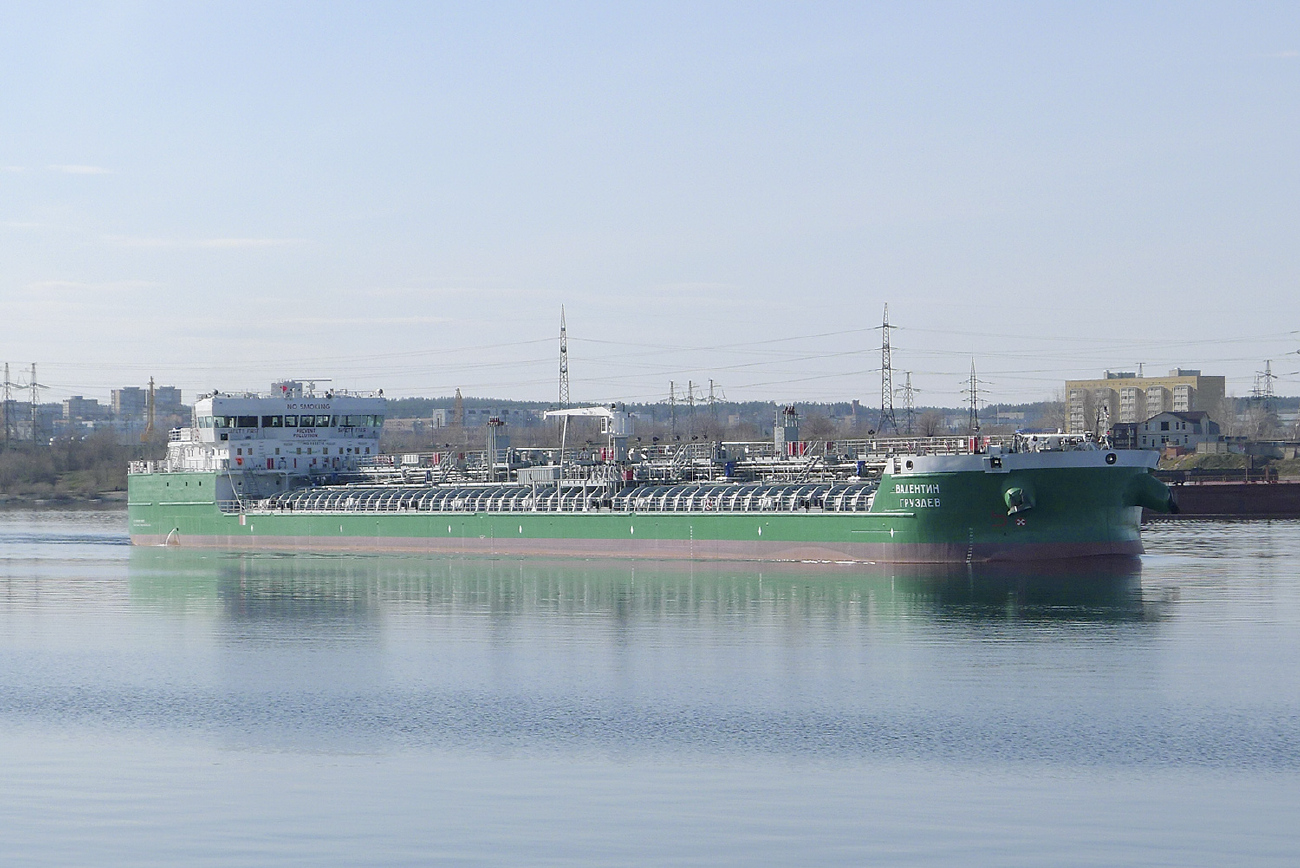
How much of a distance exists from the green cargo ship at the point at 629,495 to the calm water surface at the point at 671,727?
13.1ft

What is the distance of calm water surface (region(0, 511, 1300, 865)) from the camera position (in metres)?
19.0

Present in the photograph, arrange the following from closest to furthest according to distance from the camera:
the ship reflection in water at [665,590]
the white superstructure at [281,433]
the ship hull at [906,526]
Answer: the ship reflection in water at [665,590] < the ship hull at [906,526] < the white superstructure at [281,433]

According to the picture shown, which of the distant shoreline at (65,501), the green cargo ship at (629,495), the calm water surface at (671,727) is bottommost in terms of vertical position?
the calm water surface at (671,727)

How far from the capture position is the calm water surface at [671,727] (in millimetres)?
18953

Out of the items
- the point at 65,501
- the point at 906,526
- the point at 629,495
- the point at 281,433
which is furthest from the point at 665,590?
the point at 65,501

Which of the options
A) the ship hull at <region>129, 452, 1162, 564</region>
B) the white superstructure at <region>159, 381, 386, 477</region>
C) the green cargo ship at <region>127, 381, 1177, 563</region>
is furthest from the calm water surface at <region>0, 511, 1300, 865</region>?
the white superstructure at <region>159, 381, 386, 477</region>

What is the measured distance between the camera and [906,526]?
52.0 meters

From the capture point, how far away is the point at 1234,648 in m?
33.3

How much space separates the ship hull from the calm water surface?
3.53 metres

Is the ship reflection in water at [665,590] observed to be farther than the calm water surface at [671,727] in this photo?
Yes

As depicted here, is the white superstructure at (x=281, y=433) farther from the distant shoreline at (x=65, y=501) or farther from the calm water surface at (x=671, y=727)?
→ the distant shoreline at (x=65, y=501)

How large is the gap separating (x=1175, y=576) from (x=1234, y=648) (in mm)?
17398

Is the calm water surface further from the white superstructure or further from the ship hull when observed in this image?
the white superstructure

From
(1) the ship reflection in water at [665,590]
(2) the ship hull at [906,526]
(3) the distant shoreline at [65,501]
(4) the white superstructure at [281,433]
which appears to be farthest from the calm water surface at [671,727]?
(3) the distant shoreline at [65,501]
